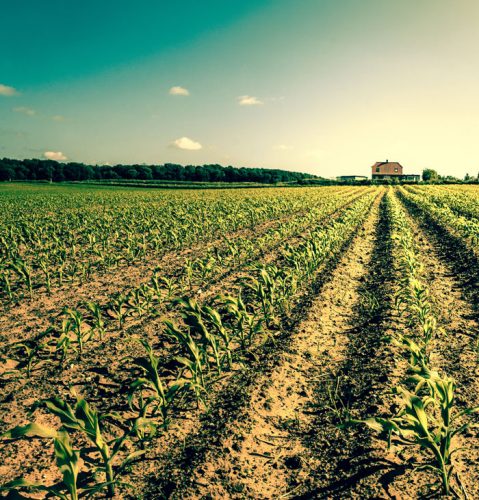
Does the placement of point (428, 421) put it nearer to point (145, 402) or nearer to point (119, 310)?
point (145, 402)

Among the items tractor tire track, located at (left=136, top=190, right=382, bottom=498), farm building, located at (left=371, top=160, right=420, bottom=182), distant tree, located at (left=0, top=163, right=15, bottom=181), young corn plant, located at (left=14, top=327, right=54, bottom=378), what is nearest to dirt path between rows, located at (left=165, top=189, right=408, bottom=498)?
tractor tire track, located at (left=136, top=190, right=382, bottom=498)

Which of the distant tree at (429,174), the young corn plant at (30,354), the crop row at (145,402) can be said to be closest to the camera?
the crop row at (145,402)

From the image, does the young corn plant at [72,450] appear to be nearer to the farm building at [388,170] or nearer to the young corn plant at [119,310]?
the young corn plant at [119,310]

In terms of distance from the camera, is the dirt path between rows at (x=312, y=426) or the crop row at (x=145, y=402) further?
the dirt path between rows at (x=312, y=426)

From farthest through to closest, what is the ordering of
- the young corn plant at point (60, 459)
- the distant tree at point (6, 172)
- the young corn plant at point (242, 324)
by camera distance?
1. the distant tree at point (6, 172)
2. the young corn plant at point (242, 324)
3. the young corn plant at point (60, 459)

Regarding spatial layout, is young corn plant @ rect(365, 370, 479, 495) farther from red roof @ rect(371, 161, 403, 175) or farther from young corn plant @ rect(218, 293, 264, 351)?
red roof @ rect(371, 161, 403, 175)

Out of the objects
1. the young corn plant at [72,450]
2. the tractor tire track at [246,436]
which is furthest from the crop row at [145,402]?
the tractor tire track at [246,436]

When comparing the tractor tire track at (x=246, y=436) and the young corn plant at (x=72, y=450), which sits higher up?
the young corn plant at (x=72, y=450)

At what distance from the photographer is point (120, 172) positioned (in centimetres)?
11744

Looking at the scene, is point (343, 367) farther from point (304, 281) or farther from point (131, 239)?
point (131, 239)

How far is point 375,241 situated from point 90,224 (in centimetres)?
1309

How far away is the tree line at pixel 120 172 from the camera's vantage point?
349 feet

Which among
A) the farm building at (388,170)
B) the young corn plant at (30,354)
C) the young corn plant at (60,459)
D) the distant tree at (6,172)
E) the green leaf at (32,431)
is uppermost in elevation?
the farm building at (388,170)

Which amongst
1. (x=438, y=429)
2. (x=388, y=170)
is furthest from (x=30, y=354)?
(x=388, y=170)
